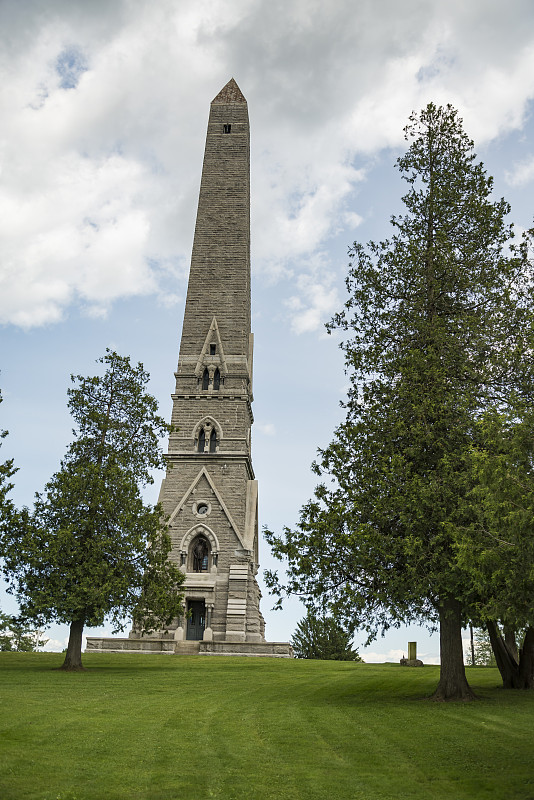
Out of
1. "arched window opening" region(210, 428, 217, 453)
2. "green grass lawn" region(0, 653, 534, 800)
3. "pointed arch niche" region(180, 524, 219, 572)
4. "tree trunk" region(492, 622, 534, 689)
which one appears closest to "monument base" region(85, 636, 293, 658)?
"pointed arch niche" region(180, 524, 219, 572)

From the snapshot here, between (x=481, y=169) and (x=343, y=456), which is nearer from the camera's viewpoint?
(x=343, y=456)

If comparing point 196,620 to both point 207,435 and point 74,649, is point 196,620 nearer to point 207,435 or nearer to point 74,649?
point 207,435

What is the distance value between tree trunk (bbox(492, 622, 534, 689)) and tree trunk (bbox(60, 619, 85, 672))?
571 inches

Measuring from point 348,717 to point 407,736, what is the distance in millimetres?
2565

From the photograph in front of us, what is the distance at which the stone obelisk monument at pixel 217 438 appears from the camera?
129 ft

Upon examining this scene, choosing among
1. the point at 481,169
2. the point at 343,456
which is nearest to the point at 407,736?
the point at 343,456

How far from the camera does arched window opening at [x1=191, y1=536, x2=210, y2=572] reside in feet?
137

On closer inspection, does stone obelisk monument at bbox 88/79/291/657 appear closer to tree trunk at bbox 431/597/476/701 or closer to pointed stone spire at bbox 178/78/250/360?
pointed stone spire at bbox 178/78/250/360

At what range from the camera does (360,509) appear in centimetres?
1948

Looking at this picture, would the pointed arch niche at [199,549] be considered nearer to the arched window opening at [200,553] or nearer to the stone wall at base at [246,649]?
the arched window opening at [200,553]

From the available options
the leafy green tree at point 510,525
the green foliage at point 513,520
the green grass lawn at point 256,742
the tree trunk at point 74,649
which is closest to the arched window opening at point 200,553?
the tree trunk at point 74,649

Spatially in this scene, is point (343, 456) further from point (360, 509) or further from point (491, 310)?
point (491, 310)

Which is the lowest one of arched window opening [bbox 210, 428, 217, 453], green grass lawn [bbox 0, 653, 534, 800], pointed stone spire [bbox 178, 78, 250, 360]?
green grass lawn [bbox 0, 653, 534, 800]

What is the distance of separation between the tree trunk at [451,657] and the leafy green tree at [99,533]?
1165 centimetres
